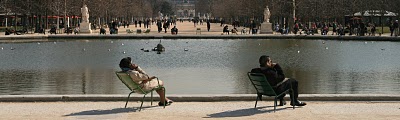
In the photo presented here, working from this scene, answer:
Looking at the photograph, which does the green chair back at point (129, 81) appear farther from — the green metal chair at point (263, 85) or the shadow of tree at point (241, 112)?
the green metal chair at point (263, 85)

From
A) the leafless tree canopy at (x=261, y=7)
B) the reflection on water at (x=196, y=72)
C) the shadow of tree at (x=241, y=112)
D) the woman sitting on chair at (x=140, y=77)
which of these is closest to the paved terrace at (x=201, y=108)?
the shadow of tree at (x=241, y=112)

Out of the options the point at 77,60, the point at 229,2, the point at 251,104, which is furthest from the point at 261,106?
the point at 229,2

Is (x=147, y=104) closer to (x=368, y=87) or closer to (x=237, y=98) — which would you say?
(x=237, y=98)

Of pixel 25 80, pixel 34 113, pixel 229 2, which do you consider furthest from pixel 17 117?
pixel 229 2

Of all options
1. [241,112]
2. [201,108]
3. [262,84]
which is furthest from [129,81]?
[262,84]

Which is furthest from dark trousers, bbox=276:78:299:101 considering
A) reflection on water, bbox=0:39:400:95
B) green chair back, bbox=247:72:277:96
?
reflection on water, bbox=0:39:400:95

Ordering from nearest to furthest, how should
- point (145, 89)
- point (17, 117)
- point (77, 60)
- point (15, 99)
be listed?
1. point (17, 117)
2. point (145, 89)
3. point (15, 99)
4. point (77, 60)

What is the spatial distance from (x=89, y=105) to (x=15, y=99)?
5.46 feet

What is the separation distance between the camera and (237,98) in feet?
48.0

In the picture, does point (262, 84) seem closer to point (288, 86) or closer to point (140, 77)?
point (288, 86)

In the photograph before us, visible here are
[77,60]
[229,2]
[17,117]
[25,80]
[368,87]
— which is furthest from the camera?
[229,2]

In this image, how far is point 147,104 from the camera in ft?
46.6

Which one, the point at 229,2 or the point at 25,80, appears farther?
the point at 229,2

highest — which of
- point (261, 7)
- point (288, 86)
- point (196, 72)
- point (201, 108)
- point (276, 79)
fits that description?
point (261, 7)
